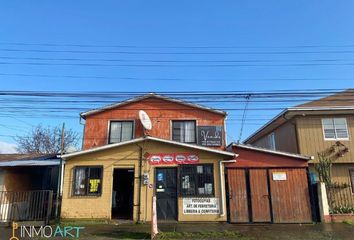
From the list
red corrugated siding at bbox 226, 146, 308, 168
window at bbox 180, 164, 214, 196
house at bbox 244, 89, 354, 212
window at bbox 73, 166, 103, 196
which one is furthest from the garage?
window at bbox 73, 166, 103, 196

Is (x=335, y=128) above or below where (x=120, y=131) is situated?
below

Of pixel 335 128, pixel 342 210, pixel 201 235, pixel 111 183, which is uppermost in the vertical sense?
pixel 335 128

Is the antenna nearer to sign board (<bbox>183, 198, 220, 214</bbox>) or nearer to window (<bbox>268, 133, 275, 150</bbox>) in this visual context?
sign board (<bbox>183, 198, 220, 214</bbox>)

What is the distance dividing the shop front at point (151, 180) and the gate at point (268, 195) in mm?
659

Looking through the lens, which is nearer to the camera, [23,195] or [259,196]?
[259,196]

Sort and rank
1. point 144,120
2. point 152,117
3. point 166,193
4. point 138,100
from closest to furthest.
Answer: point 166,193, point 144,120, point 152,117, point 138,100

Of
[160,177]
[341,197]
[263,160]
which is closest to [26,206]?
[160,177]

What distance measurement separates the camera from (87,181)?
15789mm

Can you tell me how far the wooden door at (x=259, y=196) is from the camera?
1517 centimetres

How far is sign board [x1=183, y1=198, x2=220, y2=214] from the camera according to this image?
1523cm

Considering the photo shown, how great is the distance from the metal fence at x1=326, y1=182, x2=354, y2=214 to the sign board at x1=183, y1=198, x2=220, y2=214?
19.5ft

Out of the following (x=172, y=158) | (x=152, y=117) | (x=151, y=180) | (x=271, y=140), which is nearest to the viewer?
(x=151, y=180)

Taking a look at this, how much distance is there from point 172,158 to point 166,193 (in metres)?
1.69

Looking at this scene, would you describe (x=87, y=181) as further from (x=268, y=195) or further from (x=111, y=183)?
(x=268, y=195)
